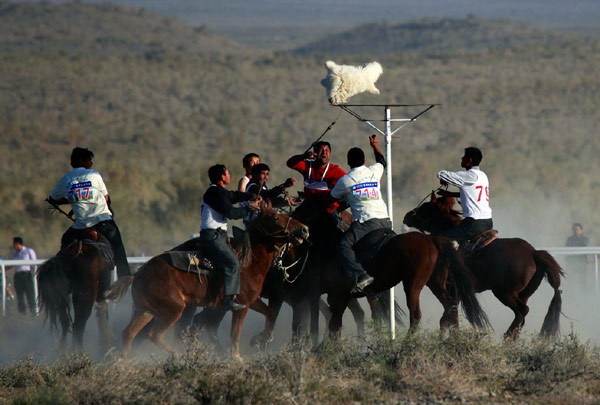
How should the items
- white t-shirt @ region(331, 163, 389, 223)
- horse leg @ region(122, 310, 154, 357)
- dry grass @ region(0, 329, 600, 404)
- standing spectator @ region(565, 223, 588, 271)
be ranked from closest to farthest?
Answer: dry grass @ region(0, 329, 600, 404) → horse leg @ region(122, 310, 154, 357) → white t-shirt @ region(331, 163, 389, 223) → standing spectator @ region(565, 223, 588, 271)

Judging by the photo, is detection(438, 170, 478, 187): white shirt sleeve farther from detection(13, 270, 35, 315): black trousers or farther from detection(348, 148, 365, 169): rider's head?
detection(13, 270, 35, 315): black trousers

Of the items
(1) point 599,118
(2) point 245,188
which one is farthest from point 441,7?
(2) point 245,188

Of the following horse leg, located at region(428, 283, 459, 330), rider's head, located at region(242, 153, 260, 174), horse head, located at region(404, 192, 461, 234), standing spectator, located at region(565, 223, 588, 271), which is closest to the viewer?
horse leg, located at region(428, 283, 459, 330)

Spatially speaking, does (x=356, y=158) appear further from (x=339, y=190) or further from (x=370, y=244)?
(x=370, y=244)

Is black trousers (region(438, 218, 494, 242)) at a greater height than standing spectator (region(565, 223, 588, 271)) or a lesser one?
greater

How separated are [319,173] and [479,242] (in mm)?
2361

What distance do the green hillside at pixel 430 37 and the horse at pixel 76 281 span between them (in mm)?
60033

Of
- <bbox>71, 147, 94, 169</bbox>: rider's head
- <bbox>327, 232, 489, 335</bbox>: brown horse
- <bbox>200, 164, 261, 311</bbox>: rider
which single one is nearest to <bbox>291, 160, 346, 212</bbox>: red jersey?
<bbox>200, 164, 261, 311</bbox>: rider

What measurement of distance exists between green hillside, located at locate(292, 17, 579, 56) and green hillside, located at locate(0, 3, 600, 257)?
12.8 meters

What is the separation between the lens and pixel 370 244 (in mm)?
11047

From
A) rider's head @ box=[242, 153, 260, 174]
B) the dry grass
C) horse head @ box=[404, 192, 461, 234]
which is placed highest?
rider's head @ box=[242, 153, 260, 174]

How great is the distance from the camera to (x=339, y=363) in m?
9.54

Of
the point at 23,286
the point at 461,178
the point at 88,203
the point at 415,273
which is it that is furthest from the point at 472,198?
the point at 23,286

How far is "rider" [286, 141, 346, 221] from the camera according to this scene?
11.9m
